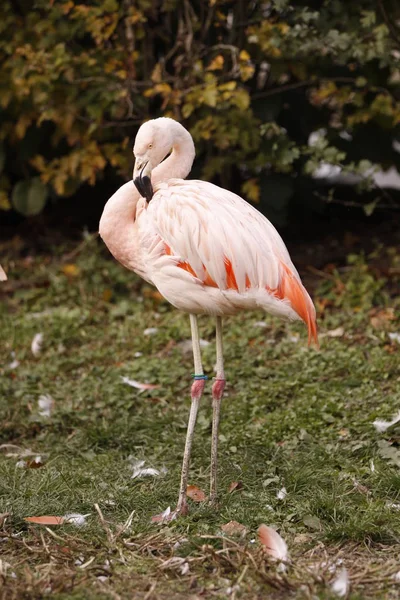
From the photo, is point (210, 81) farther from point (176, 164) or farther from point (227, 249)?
point (227, 249)

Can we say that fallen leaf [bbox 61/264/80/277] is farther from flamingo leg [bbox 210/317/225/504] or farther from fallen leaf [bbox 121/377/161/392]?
flamingo leg [bbox 210/317/225/504]

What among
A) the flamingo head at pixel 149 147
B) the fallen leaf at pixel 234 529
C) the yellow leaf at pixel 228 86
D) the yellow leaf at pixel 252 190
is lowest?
the yellow leaf at pixel 252 190

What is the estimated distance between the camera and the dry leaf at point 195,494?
421cm

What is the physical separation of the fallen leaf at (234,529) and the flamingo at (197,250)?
23 cm

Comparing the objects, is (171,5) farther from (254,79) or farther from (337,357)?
(337,357)

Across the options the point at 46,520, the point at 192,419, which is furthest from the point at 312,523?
the point at 46,520

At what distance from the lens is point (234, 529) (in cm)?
381

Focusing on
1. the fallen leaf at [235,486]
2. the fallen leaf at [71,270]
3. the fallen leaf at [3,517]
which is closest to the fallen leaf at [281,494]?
the fallen leaf at [235,486]

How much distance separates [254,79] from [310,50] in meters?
1.17

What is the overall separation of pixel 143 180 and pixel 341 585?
1905mm

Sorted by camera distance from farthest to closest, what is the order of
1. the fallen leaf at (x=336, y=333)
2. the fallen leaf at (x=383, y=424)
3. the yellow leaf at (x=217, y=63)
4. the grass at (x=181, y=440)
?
the yellow leaf at (x=217, y=63) < the fallen leaf at (x=336, y=333) < the fallen leaf at (x=383, y=424) < the grass at (x=181, y=440)

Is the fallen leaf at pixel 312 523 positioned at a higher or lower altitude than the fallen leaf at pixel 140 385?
higher

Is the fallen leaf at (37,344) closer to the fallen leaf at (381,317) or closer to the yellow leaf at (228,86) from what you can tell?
the yellow leaf at (228,86)

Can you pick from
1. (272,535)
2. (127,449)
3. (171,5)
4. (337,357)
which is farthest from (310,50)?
(272,535)
